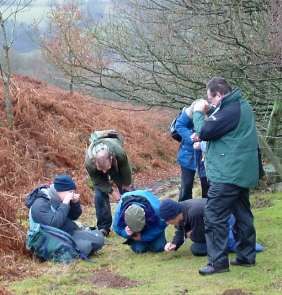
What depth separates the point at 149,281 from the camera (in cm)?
647

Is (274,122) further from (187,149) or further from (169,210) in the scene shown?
(169,210)

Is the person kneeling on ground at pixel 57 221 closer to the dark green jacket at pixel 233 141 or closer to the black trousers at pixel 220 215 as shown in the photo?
the black trousers at pixel 220 215

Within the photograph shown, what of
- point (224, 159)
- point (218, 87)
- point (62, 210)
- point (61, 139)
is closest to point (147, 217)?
point (62, 210)

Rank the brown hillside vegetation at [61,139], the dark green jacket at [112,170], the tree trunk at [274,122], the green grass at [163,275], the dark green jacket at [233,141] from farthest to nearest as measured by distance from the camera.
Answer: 1. the brown hillside vegetation at [61,139]
2. the tree trunk at [274,122]
3. the dark green jacket at [112,170]
4. the dark green jacket at [233,141]
5. the green grass at [163,275]

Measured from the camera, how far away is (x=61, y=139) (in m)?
18.3

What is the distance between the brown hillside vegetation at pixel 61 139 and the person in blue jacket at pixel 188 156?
365 centimetres

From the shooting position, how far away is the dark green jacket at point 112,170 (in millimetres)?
8531

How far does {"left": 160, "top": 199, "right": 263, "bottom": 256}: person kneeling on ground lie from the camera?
7.00 metres

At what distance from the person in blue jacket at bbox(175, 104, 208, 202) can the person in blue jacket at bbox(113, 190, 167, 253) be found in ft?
3.40

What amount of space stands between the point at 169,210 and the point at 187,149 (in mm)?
1872

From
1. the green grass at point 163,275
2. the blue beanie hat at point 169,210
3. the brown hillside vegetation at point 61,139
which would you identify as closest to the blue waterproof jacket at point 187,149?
the green grass at point 163,275

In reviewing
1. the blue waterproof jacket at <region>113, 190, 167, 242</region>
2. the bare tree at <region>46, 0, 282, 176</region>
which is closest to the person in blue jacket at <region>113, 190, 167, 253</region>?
the blue waterproof jacket at <region>113, 190, 167, 242</region>

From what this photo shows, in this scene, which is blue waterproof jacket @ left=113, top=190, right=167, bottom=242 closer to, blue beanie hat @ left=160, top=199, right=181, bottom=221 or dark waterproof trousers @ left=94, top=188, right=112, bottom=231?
blue beanie hat @ left=160, top=199, right=181, bottom=221

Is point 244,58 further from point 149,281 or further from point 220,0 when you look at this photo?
point 149,281
